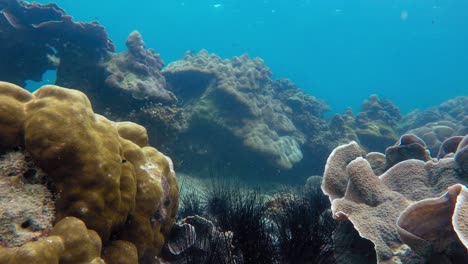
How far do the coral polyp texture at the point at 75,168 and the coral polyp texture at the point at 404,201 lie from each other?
97.7 inches

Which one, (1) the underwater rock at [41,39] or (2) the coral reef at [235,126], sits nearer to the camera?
(1) the underwater rock at [41,39]

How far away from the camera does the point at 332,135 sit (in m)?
15.5

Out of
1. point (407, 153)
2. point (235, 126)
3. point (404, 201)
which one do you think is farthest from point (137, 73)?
point (404, 201)

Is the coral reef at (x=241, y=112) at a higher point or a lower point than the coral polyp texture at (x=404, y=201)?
higher

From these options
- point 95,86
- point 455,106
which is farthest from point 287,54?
point 95,86

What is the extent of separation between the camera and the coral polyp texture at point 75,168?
243 cm

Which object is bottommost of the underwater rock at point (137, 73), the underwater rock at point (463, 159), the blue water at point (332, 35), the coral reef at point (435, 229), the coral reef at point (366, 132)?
the coral reef at point (435, 229)

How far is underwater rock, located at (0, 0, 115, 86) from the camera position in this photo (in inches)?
429

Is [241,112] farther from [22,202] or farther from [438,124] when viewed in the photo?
[438,124]

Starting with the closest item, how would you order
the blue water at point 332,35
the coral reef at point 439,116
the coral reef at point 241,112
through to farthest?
1. the coral reef at point 241,112
2. the coral reef at point 439,116
3. the blue water at point 332,35

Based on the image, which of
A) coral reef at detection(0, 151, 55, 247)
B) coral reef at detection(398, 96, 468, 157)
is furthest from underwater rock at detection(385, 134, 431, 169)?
coral reef at detection(398, 96, 468, 157)

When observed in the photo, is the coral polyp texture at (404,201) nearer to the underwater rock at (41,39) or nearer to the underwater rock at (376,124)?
the underwater rock at (41,39)

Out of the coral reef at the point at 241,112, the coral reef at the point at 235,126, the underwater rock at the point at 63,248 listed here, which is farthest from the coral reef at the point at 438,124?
the underwater rock at the point at 63,248

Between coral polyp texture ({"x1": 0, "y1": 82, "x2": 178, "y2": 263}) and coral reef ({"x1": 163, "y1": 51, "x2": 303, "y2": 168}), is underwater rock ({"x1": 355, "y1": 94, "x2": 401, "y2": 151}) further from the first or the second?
coral polyp texture ({"x1": 0, "y1": 82, "x2": 178, "y2": 263})
